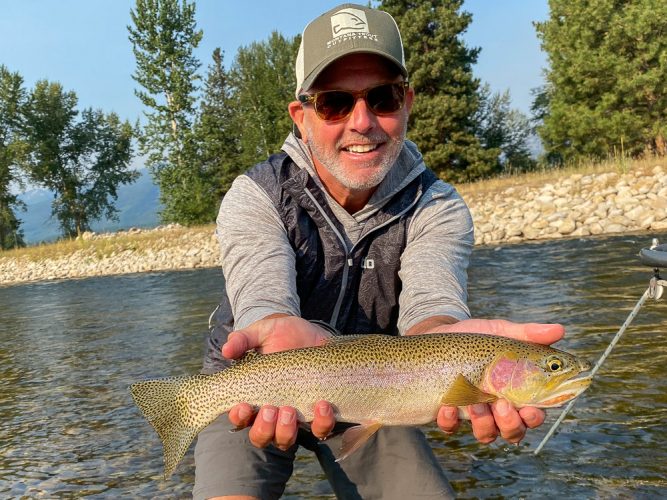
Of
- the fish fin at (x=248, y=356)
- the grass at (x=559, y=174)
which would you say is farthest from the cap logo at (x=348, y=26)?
the grass at (x=559, y=174)

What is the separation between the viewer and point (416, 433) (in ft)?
11.1

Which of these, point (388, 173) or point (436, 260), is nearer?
point (436, 260)

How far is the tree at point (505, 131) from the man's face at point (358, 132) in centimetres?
3888

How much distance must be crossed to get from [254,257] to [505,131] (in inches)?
1664

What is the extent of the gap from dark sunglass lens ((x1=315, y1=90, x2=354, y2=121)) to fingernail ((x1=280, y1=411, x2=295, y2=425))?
1.51m

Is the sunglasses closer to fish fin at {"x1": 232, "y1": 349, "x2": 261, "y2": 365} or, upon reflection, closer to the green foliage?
fish fin at {"x1": 232, "y1": 349, "x2": 261, "y2": 365}

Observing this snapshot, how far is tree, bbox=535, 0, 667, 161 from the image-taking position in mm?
33031

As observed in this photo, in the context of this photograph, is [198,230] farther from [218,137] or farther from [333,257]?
[333,257]

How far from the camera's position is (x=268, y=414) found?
2645mm

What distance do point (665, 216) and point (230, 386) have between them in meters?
17.8

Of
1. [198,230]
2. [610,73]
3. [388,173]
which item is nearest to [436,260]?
[388,173]

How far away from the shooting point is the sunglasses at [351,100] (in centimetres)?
329

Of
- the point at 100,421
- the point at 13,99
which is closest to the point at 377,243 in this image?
the point at 100,421

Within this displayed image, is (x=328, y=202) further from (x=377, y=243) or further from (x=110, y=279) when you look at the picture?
(x=110, y=279)
